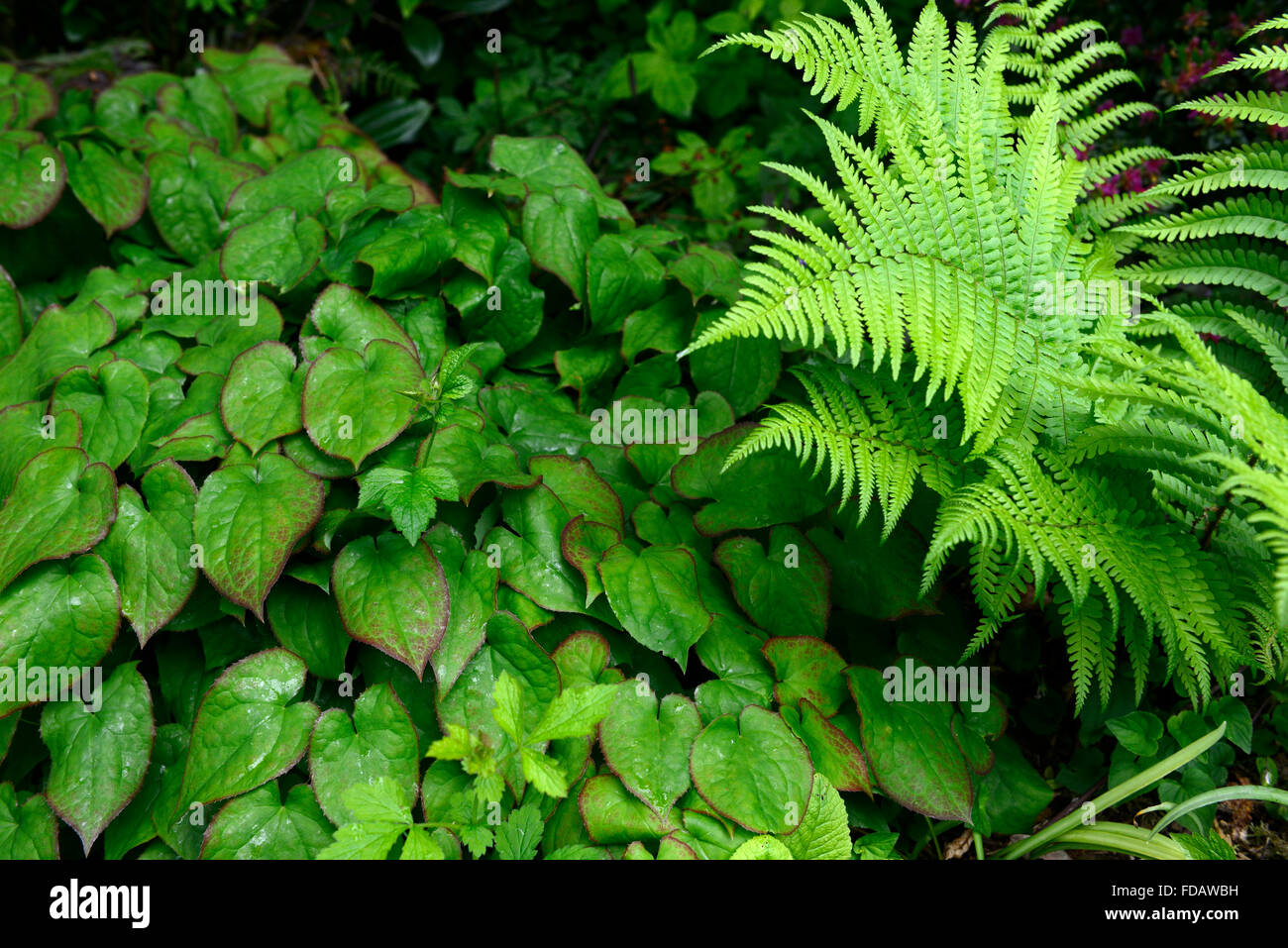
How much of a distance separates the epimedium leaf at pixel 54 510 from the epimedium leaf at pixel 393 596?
61 cm

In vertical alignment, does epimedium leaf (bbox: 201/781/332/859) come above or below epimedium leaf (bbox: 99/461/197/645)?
below

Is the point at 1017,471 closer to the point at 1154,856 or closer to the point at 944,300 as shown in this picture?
the point at 944,300

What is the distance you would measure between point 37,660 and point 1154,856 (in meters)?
2.61

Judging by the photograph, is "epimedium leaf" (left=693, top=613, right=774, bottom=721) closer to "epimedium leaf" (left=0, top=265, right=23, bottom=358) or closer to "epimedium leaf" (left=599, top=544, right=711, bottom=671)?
"epimedium leaf" (left=599, top=544, right=711, bottom=671)

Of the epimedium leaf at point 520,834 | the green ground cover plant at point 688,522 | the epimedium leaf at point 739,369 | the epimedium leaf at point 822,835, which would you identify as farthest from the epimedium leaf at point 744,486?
the epimedium leaf at point 520,834

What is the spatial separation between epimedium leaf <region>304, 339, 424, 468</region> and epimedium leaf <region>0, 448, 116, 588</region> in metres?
0.53

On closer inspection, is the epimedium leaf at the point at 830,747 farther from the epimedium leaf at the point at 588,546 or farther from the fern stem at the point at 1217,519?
the fern stem at the point at 1217,519

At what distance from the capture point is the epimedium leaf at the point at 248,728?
2.01 metres

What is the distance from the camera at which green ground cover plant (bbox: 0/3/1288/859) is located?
6.50 feet

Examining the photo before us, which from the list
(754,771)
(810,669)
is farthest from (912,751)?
(754,771)

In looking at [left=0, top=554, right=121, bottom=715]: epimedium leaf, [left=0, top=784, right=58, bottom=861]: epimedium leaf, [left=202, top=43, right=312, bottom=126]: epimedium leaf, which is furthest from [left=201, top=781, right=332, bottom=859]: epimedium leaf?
[left=202, top=43, right=312, bottom=126]: epimedium leaf

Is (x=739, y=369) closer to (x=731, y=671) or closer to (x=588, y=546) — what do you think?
(x=588, y=546)

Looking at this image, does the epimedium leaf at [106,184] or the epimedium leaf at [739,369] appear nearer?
the epimedium leaf at [739,369]
